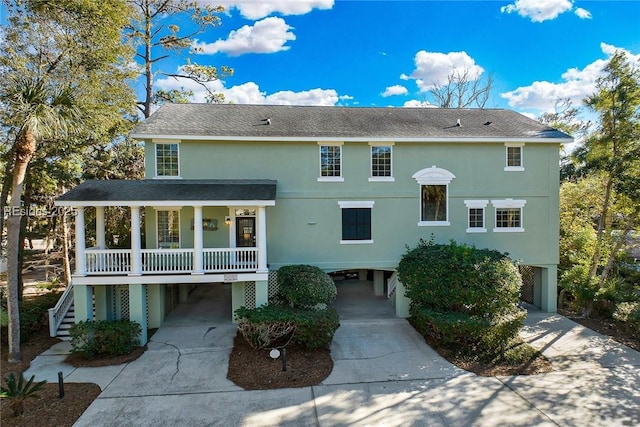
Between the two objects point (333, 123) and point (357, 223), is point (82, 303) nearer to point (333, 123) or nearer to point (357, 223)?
point (357, 223)

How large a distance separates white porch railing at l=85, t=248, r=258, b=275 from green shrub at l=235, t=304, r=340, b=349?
204cm

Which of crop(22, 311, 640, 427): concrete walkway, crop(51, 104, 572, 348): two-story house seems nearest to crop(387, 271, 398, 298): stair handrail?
crop(51, 104, 572, 348): two-story house

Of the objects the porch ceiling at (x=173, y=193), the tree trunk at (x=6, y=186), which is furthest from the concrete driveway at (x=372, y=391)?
the tree trunk at (x=6, y=186)

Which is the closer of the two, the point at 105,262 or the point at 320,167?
the point at 105,262

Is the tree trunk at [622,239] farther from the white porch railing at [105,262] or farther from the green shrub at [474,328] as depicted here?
the white porch railing at [105,262]

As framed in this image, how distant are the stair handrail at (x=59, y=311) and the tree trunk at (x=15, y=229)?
1756mm

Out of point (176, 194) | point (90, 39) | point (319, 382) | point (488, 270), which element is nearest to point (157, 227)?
point (176, 194)

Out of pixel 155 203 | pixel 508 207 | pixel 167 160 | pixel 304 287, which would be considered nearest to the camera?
pixel 155 203

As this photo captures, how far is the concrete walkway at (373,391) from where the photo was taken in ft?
23.5

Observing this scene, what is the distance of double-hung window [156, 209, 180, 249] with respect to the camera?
42.8 feet

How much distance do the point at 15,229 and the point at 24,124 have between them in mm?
3091

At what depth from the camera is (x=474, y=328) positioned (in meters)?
10.0

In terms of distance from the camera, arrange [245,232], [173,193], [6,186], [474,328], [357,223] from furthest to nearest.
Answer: [357,223] < [245,232] < [6,186] < [173,193] < [474,328]

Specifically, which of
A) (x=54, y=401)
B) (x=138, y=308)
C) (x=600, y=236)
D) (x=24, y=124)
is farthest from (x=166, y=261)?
(x=600, y=236)
